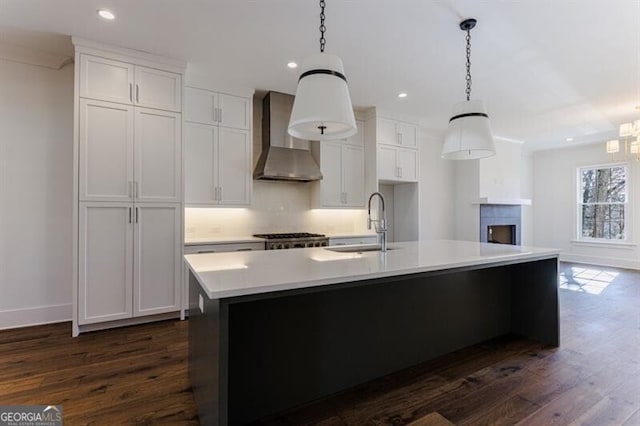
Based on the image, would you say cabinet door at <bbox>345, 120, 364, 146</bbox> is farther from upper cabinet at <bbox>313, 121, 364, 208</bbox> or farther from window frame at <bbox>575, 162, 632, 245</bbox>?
window frame at <bbox>575, 162, 632, 245</bbox>

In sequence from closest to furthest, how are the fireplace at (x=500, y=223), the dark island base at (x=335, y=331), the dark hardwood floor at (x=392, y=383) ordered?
the dark island base at (x=335, y=331), the dark hardwood floor at (x=392, y=383), the fireplace at (x=500, y=223)

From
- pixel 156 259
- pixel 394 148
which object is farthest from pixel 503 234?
pixel 156 259

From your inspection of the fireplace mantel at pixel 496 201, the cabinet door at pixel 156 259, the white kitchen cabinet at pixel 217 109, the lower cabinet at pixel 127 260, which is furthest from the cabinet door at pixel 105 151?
the fireplace mantel at pixel 496 201

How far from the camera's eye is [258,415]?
5.78 feet

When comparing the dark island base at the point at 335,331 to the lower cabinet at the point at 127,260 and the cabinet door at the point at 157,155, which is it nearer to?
the lower cabinet at the point at 127,260

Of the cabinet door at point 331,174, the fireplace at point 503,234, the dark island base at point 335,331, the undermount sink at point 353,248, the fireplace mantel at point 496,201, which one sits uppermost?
the cabinet door at point 331,174

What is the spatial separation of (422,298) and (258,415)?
138 centimetres

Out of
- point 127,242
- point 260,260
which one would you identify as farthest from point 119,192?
point 260,260

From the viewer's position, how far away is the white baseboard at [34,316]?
3.16 m

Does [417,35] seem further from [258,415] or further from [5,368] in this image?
[5,368]

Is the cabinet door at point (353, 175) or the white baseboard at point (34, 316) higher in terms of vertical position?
the cabinet door at point (353, 175)

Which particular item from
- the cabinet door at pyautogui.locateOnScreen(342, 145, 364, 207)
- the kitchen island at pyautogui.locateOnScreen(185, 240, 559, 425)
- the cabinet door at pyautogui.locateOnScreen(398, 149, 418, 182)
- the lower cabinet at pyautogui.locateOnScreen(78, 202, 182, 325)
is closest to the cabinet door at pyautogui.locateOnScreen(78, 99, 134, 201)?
the lower cabinet at pyautogui.locateOnScreen(78, 202, 182, 325)

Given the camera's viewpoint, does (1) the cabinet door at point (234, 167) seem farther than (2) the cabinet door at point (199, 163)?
Yes

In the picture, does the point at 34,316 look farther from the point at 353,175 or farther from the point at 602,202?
the point at 602,202
